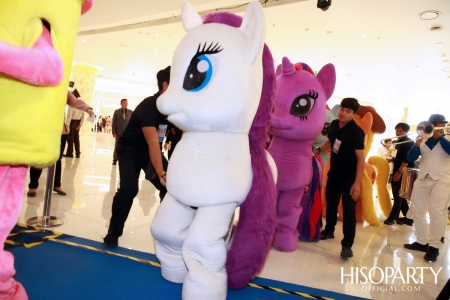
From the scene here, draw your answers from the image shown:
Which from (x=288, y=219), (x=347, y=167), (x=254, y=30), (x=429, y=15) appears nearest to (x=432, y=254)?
(x=347, y=167)

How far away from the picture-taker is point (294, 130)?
93.7 inches

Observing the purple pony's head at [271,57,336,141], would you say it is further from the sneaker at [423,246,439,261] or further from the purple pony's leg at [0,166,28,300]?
the purple pony's leg at [0,166,28,300]

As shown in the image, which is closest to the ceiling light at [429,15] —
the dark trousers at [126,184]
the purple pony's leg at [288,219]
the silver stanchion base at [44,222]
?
the purple pony's leg at [288,219]

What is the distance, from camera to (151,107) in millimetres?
2068

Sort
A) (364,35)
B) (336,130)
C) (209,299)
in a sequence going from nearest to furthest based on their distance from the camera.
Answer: (209,299)
(336,130)
(364,35)

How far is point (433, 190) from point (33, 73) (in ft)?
10.6

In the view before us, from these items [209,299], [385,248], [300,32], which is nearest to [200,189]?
[209,299]

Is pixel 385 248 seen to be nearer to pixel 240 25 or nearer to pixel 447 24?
pixel 240 25

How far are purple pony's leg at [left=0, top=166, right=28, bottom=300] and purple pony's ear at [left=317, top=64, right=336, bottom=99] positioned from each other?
2240 millimetres

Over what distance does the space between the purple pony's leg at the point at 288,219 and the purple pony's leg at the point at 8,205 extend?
6.21 feet

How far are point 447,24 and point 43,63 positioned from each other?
668cm

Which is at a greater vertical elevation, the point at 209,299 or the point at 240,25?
the point at 240,25

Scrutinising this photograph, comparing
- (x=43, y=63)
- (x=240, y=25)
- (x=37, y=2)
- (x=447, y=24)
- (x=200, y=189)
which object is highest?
(x=447, y=24)

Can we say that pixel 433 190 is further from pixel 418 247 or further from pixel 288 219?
pixel 288 219
